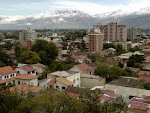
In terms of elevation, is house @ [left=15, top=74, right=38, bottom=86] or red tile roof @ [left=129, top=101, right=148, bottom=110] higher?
red tile roof @ [left=129, top=101, right=148, bottom=110]

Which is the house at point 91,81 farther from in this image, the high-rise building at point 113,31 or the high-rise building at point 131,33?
the high-rise building at point 131,33

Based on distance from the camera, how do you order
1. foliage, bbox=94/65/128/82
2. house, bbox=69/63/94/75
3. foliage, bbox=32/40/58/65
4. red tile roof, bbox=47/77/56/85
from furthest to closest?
foliage, bbox=32/40/58/65, house, bbox=69/63/94/75, foliage, bbox=94/65/128/82, red tile roof, bbox=47/77/56/85

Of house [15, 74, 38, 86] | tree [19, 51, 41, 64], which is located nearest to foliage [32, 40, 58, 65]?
tree [19, 51, 41, 64]

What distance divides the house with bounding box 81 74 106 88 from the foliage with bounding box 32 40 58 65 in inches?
396

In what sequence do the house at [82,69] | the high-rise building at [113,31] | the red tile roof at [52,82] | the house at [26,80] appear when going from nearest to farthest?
the house at [26,80] → the red tile roof at [52,82] → the house at [82,69] → the high-rise building at [113,31]

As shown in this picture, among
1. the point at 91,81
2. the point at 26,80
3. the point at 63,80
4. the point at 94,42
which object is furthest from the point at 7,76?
the point at 94,42

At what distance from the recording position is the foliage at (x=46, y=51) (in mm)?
30734

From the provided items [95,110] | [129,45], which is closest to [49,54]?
[95,110]

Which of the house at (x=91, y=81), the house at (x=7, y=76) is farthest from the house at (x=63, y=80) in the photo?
the house at (x=7, y=76)

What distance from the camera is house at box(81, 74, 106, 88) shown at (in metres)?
20.6

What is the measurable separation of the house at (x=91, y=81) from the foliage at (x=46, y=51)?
33.0 ft

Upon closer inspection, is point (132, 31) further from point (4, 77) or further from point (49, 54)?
point (4, 77)

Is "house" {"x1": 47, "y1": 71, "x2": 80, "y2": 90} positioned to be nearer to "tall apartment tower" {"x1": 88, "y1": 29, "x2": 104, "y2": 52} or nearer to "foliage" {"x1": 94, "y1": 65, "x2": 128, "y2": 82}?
"foliage" {"x1": 94, "y1": 65, "x2": 128, "y2": 82}

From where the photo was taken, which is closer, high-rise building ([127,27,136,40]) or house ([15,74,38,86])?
house ([15,74,38,86])
